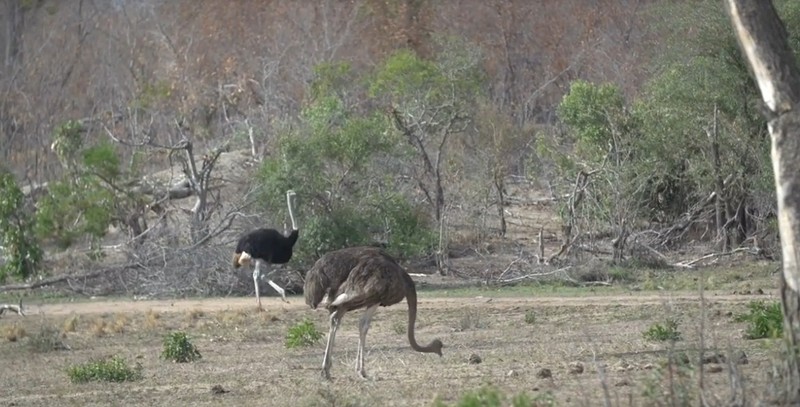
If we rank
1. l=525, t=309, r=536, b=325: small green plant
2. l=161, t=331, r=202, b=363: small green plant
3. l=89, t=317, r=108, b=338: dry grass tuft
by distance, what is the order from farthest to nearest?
l=89, t=317, r=108, b=338: dry grass tuft → l=525, t=309, r=536, b=325: small green plant → l=161, t=331, r=202, b=363: small green plant

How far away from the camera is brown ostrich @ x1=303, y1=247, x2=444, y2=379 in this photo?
11.6 meters

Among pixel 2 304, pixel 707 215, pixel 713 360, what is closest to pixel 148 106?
pixel 2 304

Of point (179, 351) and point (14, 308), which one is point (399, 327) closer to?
point (179, 351)

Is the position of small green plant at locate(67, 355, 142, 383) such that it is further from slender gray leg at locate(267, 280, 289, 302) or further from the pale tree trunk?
slender gray leg at locate(267, 280, 289, 302)

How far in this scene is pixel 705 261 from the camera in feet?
70.1

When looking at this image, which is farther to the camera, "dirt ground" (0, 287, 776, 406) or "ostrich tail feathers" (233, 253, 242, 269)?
"ostrich tail feathers" (233, 253, 242, 269)

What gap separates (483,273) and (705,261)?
122 inches

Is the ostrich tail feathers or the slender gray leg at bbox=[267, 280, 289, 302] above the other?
the ostrich tail feathers

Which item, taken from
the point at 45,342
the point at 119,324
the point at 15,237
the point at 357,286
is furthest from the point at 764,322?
the point at 15,237

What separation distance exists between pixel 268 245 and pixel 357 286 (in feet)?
26.6

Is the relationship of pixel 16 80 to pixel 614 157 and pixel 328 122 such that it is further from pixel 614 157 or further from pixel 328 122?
pixel 614 157

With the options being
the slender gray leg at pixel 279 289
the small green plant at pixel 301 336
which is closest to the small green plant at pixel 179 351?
the small green plant at pixel 301 336

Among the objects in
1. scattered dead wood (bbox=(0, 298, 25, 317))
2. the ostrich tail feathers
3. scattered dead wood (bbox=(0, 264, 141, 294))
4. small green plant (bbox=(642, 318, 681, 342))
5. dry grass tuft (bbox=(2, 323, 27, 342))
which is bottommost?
small green plant (bbox=(642, 318, 681, 342))

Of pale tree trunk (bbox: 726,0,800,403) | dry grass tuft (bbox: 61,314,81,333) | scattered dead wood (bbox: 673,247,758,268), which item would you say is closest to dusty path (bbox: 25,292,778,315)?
dry grass tuft (bbox: 61,314,81,333)
